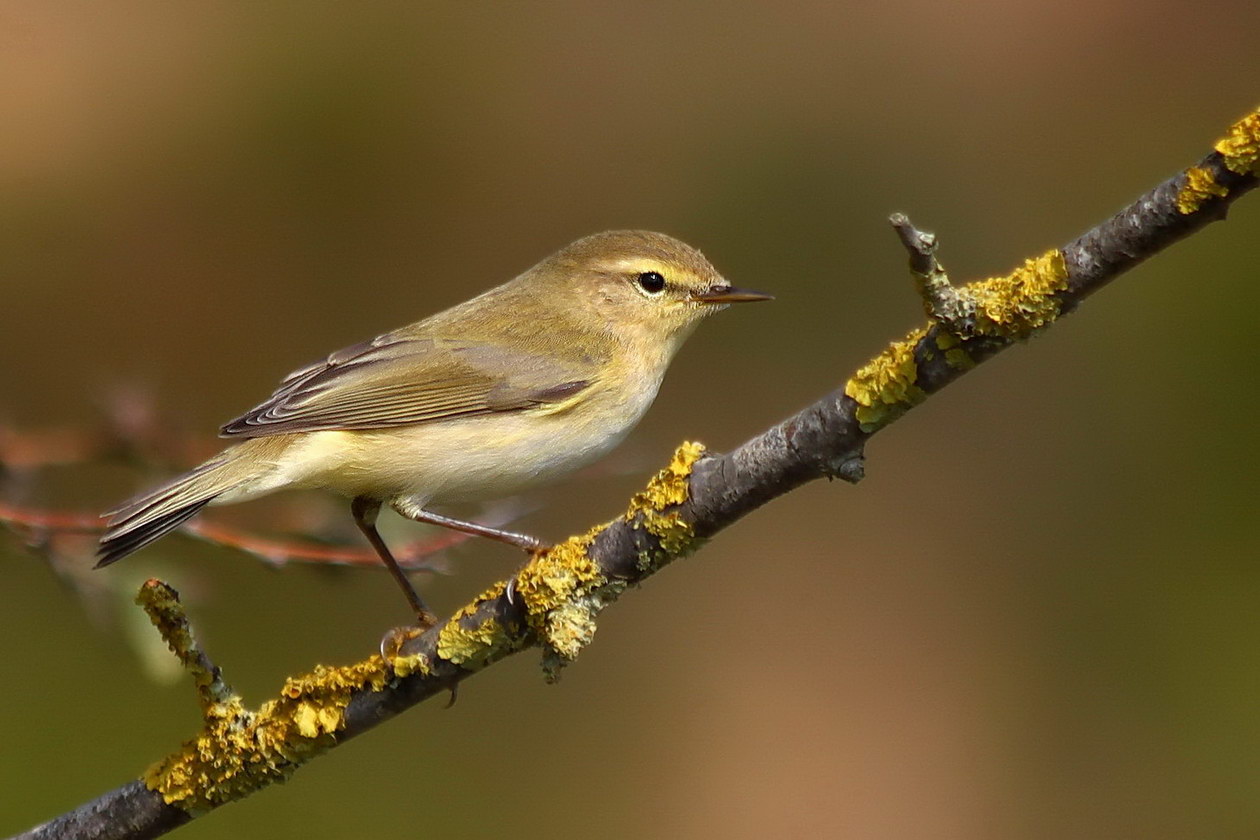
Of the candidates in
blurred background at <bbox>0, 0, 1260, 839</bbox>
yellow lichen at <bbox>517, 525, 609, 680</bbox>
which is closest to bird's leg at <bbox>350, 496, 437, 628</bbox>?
yellow lichen at <bbox>517, 525, 609, 680</bbox>

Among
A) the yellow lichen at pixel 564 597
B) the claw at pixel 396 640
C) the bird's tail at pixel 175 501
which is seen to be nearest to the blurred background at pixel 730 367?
the bird's tail at pixel 175 501

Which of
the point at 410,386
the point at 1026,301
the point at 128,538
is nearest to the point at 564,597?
the point at 1026,301

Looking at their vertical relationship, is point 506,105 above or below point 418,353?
above

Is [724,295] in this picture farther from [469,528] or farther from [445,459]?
[469,528]

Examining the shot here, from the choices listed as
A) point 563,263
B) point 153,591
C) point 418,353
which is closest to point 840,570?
point 563,263

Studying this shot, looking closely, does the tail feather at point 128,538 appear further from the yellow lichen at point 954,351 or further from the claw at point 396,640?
the yellow lichen at point 954,351

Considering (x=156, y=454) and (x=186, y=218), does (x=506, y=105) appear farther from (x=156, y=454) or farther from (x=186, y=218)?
(x=156, y=454)

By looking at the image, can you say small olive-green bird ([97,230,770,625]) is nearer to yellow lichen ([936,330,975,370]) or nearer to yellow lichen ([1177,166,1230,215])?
yellow lichen ([936,330,975,370])
